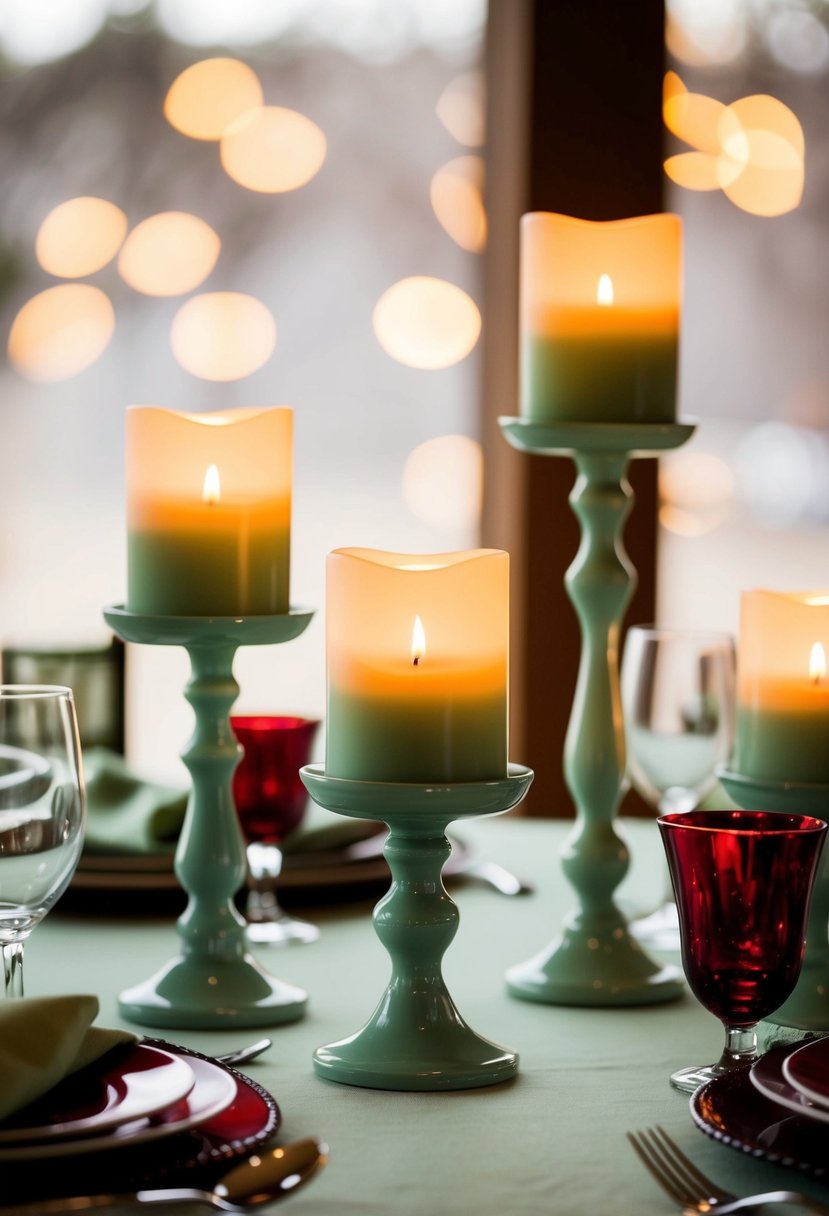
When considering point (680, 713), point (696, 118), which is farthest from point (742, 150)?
point (680, 713)

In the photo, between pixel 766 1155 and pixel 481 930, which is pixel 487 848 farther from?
pixel 766 1155

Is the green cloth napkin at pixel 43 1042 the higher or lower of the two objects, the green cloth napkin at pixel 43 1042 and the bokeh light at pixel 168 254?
the lower

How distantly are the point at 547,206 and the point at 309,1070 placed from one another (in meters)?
1.89

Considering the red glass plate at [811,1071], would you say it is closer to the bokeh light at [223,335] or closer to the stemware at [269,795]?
the stemware at [269,795]

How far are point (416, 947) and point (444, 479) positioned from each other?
6.11 ft

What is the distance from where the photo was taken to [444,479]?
2.78 m

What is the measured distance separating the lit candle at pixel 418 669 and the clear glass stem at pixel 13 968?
8.2 inches

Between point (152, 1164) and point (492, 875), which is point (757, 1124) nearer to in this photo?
point (152, 1164)

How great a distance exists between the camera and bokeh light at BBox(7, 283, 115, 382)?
2.65 metres

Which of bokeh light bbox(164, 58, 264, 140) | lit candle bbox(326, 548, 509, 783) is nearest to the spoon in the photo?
lit candle bbox(326, 548, 509, 783)

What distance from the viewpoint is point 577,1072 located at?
3.12 feet

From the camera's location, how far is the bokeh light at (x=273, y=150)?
2.67 m

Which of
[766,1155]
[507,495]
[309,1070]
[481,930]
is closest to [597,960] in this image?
[481,930]

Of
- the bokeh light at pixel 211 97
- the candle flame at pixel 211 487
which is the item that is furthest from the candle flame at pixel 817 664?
the bokeh light at pixel 211 97
